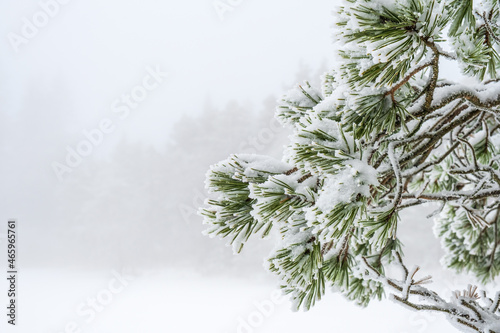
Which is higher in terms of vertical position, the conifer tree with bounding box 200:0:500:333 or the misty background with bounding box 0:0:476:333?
the misty background with bounding box 0:0:476:333

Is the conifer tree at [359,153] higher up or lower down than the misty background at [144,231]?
lower down

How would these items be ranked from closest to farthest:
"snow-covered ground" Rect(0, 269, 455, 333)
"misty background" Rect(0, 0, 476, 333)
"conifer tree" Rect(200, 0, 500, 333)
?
"conifer tree" Rect(200, 0, 500, 333) → "snow-covered ground" Rect(0, 269, 455, 333) → "misty background" Rect(0, 0, 476, 333)

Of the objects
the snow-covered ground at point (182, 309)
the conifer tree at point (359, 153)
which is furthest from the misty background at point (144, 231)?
the conifer tree at point (359, 153)

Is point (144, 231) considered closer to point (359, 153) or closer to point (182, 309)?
point (182, 309)

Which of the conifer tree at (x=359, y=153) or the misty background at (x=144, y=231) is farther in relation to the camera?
the misty background at (x=144, y=231)

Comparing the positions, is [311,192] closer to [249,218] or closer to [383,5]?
[249,218]

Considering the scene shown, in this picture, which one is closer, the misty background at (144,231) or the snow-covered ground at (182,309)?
the snow-covered ground at (182,309)

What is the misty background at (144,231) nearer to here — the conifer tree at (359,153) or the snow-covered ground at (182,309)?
the snow-covered ground at (182,309)

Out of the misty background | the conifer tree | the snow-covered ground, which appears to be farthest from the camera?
the misty background

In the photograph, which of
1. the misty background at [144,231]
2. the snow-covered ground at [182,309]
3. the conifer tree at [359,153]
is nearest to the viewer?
the conifer tree at [359,153]

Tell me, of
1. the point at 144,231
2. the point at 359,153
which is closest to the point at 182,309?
the point at 144,231

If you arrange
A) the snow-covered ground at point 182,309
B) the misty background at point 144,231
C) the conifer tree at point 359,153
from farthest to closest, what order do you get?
1. the misty background at point 144,231
2. the snow-covered ground at point 182,309
3. the conifer tree at point 359,153

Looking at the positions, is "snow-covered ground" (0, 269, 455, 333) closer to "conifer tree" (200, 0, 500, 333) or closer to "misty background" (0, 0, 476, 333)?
"misty background" (0, 0, 476, 333)

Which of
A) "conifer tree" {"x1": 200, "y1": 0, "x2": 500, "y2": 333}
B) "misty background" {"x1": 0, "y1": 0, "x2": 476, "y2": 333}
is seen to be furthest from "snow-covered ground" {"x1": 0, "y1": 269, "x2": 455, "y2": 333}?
"conifer tree" {"x1": 200, "y1": 0, "x2": 500, "y2": 333}
